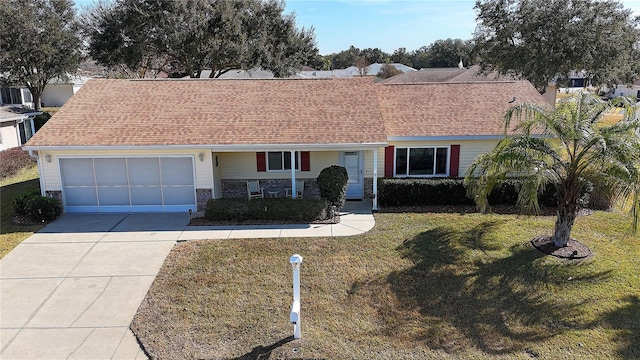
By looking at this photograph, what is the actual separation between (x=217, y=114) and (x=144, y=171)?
3.39 metres

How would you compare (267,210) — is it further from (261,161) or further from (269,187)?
(261,161)

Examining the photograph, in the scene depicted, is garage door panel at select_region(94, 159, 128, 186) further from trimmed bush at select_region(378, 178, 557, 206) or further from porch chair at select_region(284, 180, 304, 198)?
trimmed bush at select_region(378, 178, 557, 206)

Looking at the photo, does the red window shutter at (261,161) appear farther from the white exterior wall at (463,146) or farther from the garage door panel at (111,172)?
the garage door panel at (111,172)

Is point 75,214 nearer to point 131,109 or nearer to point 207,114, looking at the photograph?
point 131,109

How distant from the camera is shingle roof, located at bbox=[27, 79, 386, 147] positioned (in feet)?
50.7

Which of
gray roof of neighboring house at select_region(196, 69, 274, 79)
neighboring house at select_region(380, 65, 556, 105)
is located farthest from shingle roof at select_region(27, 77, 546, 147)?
gray roof of neighboring house at select_region(196, 69, 274, 79)

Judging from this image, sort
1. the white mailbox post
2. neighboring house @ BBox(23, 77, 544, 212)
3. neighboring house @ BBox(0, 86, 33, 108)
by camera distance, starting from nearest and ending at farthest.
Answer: the white mailbox post → neighboring house @ BBox(23, 77, 544, 212) → neighboring house @ BBox(0, 86, 33, 108)

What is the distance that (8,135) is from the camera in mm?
27766

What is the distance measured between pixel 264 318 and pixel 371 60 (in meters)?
118

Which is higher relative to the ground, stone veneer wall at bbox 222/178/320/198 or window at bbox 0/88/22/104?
window at bbox 0/88/22/104

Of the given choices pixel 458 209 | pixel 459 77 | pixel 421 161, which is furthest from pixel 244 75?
pixel 458 209

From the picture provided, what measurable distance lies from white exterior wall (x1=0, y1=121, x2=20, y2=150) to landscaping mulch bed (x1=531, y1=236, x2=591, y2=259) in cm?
2959

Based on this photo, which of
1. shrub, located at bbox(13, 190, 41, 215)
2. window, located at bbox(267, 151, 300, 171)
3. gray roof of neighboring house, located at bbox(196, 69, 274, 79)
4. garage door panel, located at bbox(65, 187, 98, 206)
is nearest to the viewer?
shrub, located at bbox(13, 190, 41, 215)

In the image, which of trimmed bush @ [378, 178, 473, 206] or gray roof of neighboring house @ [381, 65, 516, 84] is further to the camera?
gray roof of neighboring house @ [381, 65, 516, 84]
